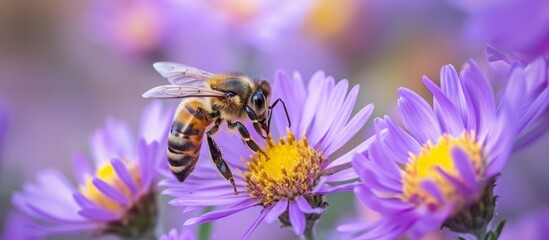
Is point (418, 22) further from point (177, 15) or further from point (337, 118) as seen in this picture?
point (337, 118)

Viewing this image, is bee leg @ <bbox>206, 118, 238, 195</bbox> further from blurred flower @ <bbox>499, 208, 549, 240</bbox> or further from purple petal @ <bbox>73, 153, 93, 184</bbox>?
blurred flower @ <bbox>499, 208, 549, 240</bbox>

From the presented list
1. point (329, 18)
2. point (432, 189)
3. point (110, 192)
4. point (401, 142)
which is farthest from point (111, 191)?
point (329, 18)

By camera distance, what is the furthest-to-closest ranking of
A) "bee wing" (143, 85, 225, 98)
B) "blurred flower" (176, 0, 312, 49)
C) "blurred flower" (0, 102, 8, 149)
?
"blurred flower" (176, 0, 312, 49)
"blurred flower" (0, 102, 8, 149)
"bee wing" (143, 85, 225, 98)

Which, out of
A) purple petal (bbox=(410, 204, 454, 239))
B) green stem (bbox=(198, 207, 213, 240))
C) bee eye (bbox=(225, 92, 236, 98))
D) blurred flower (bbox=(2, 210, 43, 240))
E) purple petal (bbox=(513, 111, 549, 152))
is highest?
bee eye (bbox=(225, 92, 236, 98))

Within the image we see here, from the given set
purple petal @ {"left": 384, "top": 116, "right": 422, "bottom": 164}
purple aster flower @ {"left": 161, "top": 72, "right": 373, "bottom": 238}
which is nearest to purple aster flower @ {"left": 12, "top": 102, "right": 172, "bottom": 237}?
purple aster flower @ {"left": 161, "top": 72, "right": 373, "bottom": 238}

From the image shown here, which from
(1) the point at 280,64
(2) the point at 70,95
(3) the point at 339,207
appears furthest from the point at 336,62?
(2) the point at 70,95

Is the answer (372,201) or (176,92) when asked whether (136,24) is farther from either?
(372,201)

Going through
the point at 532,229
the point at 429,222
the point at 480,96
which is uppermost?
the point at 480,96
